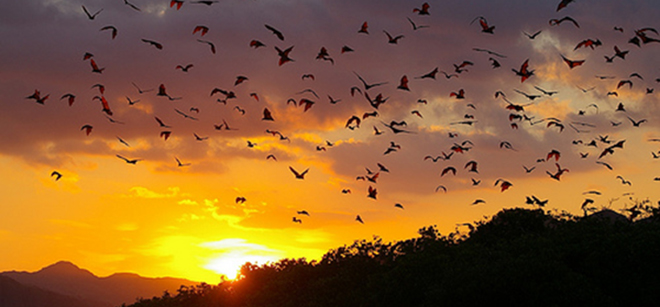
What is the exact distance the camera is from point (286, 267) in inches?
2125

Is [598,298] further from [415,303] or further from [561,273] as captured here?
[415,303]

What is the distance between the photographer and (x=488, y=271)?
32.9 metres

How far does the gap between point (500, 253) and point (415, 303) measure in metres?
5.64

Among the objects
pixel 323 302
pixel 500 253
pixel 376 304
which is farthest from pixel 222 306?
pixel 500 253

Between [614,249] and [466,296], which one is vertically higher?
[614,249]

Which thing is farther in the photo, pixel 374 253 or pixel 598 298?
pixel 374 253

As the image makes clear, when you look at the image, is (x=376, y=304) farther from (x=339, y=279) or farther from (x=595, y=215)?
(x=595, y=215)

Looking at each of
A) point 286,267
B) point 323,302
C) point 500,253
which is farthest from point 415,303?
point 286,267

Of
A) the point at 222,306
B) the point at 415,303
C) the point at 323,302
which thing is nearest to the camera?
the point at 415,303

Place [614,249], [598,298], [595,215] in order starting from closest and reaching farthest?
[598,298]
[614,249]
[595,215]

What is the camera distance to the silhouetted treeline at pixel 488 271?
3200cm

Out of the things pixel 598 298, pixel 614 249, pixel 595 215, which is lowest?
pixel 598 298

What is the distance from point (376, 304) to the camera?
38.7 metres

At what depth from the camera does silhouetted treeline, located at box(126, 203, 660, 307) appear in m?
32.0
